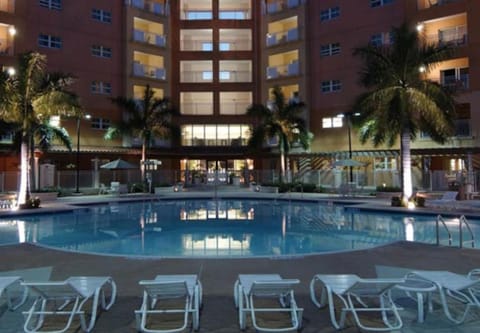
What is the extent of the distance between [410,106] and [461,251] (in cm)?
1118

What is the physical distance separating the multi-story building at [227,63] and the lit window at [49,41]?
84mm

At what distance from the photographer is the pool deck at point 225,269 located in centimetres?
544

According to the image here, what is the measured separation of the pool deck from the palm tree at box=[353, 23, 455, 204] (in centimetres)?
1029

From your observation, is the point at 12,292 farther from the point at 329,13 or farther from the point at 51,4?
the point at 329,13

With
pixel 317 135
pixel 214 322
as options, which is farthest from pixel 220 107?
pixel 214 322

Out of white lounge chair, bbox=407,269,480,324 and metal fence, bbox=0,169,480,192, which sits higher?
metal fence, bbox=0,169,480,192

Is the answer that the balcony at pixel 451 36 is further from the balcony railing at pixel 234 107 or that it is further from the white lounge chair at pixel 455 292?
the white lounge chair at pixel 455 292

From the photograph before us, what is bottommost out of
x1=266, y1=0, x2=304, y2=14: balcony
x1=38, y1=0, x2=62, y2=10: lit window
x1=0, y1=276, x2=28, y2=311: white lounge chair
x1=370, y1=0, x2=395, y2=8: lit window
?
x1=0, y1=276, x2=28, y2=311: white lounge chair

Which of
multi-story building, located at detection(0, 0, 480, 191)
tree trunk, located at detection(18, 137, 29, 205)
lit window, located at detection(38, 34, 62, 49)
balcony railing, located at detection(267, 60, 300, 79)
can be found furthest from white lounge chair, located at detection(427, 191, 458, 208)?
lit window, located at detection(38, 34, 62, 49)

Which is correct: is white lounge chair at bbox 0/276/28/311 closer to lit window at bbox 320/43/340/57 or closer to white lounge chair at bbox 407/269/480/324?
white lounge chair at bbox 407/269/480/324

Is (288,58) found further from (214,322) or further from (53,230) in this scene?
(214,322)

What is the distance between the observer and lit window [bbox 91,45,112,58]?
37000 mm

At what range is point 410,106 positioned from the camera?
64.2 feet

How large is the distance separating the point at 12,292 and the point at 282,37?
38000 millimetres
